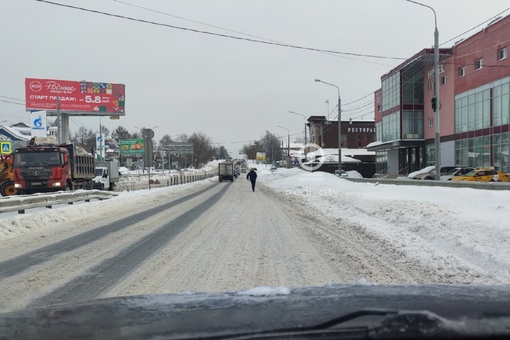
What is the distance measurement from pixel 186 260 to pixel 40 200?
1033cm

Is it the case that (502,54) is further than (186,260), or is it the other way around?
(502,54)

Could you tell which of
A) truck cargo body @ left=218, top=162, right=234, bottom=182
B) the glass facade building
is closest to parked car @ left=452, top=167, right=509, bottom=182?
the glass facade building

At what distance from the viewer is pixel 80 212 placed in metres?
15.5

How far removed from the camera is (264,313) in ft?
8.34

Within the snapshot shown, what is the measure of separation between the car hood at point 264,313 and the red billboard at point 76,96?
53426 millimetres

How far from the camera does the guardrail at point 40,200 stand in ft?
43.4

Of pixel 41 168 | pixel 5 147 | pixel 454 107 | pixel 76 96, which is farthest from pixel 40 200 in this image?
pixel 76 96

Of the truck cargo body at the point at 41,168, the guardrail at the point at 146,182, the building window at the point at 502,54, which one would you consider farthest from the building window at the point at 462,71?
the truck cargo body at the point at 41,168

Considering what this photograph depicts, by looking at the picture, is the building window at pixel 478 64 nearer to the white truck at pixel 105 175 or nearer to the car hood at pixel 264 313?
the white truck at pixel 105 175

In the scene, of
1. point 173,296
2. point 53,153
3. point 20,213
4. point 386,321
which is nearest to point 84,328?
point 173,296

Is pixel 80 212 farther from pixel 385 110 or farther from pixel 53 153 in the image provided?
pixel 385 110

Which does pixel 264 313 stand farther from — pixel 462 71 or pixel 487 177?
pixel 462 71

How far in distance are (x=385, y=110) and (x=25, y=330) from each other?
5817 centimetres

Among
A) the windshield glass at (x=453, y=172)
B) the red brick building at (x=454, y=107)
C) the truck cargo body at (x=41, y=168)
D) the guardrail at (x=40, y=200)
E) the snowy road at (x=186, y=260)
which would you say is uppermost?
the red brick building at (x=454, y=107)
